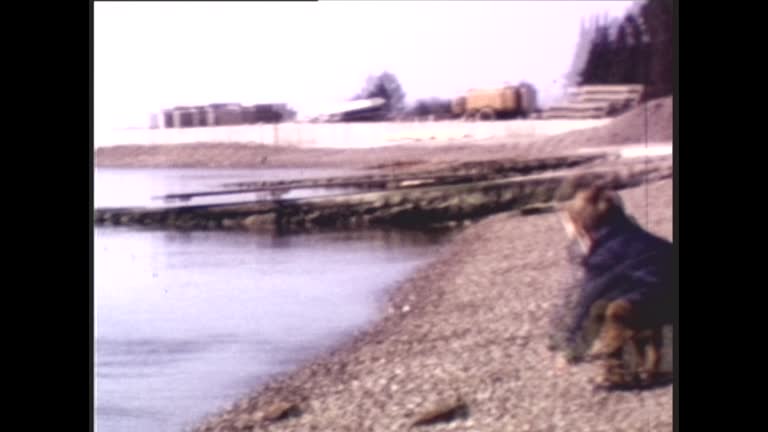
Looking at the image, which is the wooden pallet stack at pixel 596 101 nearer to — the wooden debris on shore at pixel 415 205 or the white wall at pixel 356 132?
the white wall at pixel 356 132

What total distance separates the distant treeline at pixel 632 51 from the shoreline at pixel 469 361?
1.05ft

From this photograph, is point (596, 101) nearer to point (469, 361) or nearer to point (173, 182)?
point (469, 361)

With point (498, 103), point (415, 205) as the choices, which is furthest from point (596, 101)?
point (415, 205)

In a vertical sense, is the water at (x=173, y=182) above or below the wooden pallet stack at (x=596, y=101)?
below

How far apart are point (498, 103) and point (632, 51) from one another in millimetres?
425

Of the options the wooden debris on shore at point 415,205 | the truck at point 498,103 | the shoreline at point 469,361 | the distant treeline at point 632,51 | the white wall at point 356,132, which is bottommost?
the shoreline at point 469,361

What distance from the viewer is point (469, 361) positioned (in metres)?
3.42

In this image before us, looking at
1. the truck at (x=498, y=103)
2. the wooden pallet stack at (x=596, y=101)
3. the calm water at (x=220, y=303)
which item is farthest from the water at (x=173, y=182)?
the wooden pallet stack at (x=596, y=101)

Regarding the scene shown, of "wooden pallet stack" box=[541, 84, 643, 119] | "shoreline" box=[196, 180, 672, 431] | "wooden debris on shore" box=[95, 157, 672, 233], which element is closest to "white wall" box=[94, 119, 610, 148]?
"wooden pallet stack" box=[541, 84, 643, 119]

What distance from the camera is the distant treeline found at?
339 centimetres

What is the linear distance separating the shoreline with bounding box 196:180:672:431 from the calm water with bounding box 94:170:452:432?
62 millimetres

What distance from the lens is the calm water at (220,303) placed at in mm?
3398

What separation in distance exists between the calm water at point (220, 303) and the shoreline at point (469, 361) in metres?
0.06
